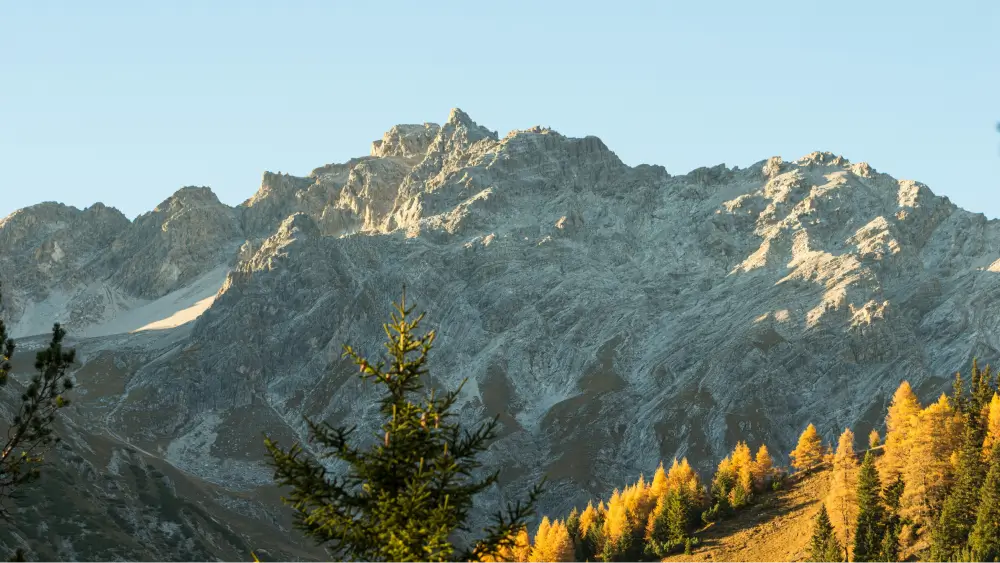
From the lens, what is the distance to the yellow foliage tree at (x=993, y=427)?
11940 cm

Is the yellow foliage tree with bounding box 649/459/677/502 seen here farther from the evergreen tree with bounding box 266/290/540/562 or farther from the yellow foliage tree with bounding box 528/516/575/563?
the evergreen tree with bounding box 266/290/540/562

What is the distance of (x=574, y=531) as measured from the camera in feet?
529

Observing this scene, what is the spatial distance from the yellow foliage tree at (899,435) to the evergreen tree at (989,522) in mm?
17207

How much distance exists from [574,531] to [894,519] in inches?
2043

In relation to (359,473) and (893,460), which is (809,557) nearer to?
(893,460)

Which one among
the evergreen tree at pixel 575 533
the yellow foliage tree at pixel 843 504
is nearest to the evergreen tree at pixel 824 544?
the yellow foliage tree at pixel 843 504

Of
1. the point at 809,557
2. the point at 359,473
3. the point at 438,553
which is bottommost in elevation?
the point at 809,557

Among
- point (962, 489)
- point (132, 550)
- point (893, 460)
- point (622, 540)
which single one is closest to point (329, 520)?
point (962, 489)

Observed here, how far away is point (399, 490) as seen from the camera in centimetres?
2920

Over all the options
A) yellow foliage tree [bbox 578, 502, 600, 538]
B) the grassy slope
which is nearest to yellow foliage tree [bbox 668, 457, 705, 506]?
the grassy slope

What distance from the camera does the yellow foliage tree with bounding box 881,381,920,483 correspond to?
126812 mm

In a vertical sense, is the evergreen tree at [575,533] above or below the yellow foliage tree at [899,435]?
below

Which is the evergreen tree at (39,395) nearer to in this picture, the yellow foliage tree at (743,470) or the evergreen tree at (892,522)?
the evergreen tree at (892,522)

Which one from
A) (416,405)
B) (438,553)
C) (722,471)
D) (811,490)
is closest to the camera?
(438,553)
